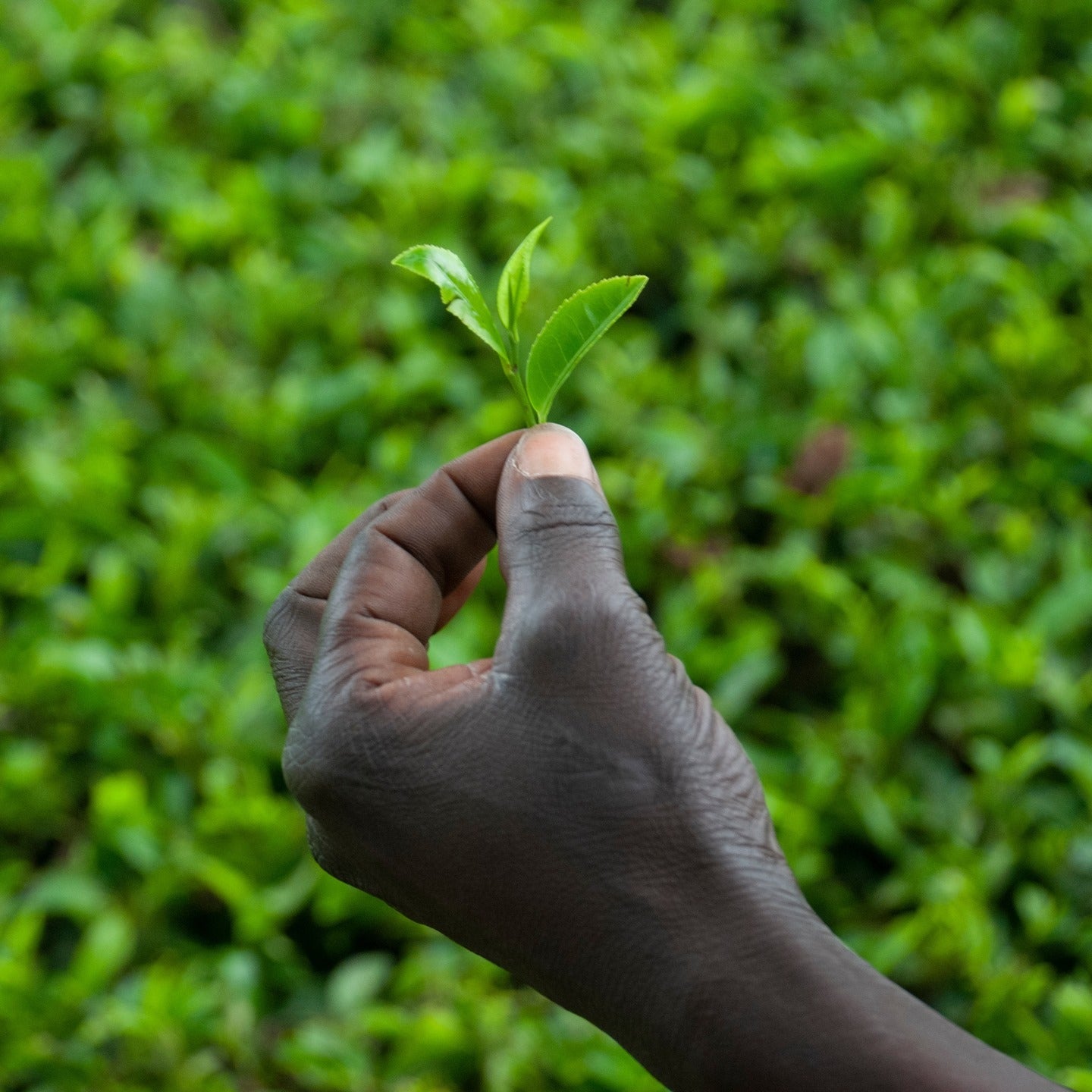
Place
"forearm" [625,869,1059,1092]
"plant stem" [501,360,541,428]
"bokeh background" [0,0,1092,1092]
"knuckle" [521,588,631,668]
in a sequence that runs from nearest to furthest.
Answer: "forearm" [625,869,1059,1092] → "knuckle" [521,588,631,668] → "plant stem" [501,360,541,428] → "bokeh background" [0,0,1092,1092]

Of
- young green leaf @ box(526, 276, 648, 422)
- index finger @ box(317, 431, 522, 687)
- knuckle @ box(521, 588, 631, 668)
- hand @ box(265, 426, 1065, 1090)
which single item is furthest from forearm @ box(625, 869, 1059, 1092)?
young green leaf @ box(526, 276, 648, 422)

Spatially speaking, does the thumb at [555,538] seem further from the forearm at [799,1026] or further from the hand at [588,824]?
the forearm at [799,1026]

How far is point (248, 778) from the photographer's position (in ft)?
7.11

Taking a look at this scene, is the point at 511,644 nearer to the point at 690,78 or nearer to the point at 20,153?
the point at 690,78

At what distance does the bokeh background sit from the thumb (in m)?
1.10

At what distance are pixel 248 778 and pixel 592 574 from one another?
1.39 m

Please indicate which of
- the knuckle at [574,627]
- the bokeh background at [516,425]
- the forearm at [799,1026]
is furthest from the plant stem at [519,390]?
the bokeh background at [516,425]

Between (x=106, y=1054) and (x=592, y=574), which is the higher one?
(x=592, y=574)

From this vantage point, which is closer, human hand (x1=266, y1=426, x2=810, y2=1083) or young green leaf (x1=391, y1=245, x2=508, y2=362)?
human hand (x1=266, y1=426, x2=810, y2=1083)

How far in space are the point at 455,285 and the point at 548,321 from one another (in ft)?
0.29

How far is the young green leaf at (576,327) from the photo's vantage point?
40.9 inches

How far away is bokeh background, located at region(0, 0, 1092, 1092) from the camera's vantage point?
1985 mm

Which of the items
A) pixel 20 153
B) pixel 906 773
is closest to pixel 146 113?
pixel 20 153

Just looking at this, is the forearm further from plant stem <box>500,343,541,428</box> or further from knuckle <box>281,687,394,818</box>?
plant stem <box>500,343,541,428</box>
